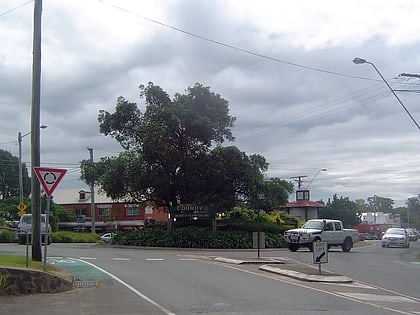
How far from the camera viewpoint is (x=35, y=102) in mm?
21062

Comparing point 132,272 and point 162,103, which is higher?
point 162,103

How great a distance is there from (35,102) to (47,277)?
7874 millimetres

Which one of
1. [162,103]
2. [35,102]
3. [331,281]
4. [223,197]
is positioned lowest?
[331,281]

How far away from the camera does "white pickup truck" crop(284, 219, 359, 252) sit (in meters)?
35.6

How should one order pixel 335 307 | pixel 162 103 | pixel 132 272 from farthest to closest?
pixel 162 103, pixel 132 272, pixel 335 307

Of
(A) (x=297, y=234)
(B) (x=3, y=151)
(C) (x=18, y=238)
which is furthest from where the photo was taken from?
(B) (x=3, y=151)

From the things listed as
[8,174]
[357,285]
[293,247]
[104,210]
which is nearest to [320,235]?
[293,247]

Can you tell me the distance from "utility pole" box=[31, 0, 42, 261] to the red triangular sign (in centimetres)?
384

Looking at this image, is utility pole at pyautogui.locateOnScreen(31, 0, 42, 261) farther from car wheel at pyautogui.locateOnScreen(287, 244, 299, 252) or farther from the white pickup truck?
car wheel at pyautogui.locateOnScreen(287, 244, 299, 252)

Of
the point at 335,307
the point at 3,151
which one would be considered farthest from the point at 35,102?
the point at 3,151

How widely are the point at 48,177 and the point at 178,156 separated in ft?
84.1

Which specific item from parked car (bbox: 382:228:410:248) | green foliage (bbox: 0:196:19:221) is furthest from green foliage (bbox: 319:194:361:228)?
green foliage (bbox: 0:196:19:221)

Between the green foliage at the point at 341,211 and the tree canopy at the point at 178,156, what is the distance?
145ft

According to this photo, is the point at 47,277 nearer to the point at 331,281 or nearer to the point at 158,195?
the point at 331,281
